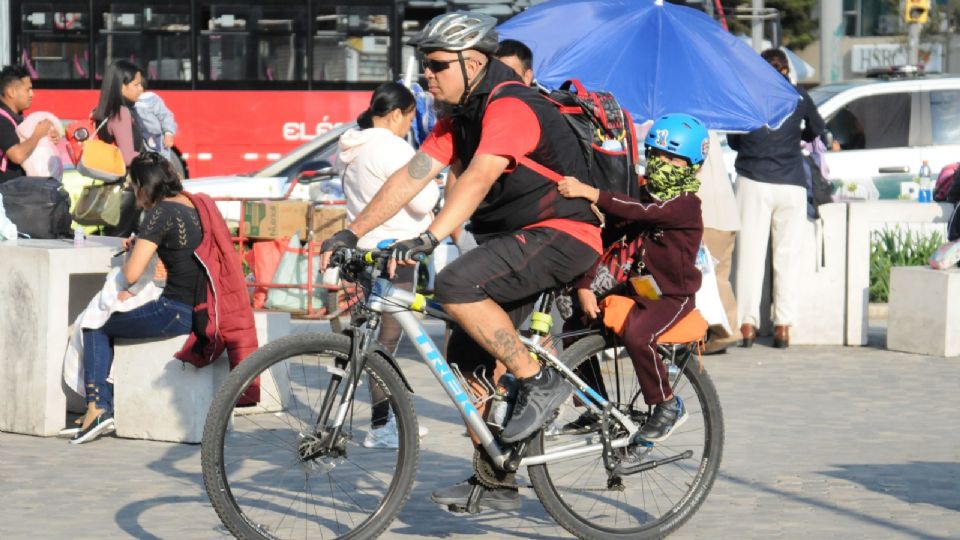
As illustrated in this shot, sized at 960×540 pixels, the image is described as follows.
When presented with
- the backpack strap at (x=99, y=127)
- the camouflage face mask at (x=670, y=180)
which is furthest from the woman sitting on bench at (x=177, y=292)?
the backpack strap at (x=99, y=127)

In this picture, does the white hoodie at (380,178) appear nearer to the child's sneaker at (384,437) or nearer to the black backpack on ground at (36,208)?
the black backpack on ground at (36,208)

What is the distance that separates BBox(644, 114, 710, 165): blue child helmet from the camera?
21.9ft

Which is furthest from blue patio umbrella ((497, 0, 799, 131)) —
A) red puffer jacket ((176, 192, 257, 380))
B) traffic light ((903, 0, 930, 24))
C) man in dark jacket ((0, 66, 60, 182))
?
traffic light ((903, 0, 930, 24))

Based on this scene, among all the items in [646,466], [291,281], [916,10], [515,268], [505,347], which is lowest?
[291,281]

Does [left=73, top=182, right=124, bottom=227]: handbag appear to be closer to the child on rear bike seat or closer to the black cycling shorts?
the child on rear bike seat

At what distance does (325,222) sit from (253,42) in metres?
9.11

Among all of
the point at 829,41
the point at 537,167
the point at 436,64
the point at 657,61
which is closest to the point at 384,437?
the point at 537,167

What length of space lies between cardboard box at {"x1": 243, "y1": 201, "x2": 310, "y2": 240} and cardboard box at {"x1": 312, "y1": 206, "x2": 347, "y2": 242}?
133mm

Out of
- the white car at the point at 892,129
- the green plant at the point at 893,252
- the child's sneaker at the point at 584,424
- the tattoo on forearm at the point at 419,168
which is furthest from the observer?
the white car at the point at 892,129

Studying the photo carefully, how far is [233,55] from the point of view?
21828 mm

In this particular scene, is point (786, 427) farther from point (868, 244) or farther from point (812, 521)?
point (868, 244)

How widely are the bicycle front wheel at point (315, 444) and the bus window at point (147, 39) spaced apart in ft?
53.6

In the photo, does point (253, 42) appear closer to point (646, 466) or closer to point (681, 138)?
point (681, 138)

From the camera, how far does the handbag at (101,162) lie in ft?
37.8
